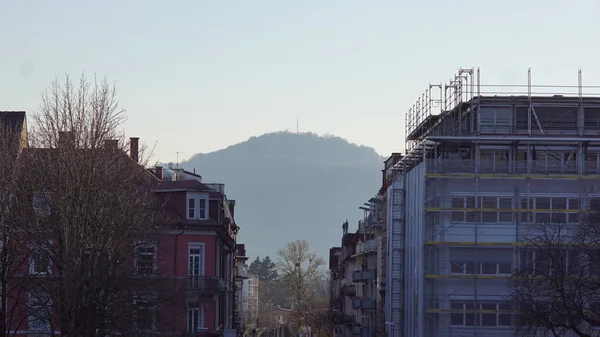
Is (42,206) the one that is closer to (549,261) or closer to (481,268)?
(549,261)

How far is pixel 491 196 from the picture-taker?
60.1 metres

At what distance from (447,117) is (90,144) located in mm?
24429

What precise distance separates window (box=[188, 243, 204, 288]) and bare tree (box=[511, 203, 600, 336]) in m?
16.6

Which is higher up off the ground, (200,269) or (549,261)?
(549,261)

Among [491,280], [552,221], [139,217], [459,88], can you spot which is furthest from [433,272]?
[139,217]

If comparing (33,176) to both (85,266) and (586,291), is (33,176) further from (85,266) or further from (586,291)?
(586,291)

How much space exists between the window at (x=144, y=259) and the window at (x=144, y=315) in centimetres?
201

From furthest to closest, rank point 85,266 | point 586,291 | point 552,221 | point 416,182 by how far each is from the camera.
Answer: point 416,182
point 552,221
point 586,291
point 85,266

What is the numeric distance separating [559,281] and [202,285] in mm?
20435

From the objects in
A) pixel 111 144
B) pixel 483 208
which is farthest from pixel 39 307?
pixel 483 208

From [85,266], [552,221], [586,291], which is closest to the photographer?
[85,266]

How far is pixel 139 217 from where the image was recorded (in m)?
46.4

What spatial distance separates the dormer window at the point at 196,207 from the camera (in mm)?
61216

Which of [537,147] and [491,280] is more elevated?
[537,147]
